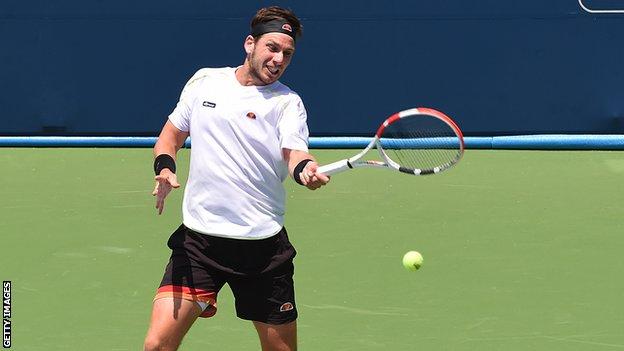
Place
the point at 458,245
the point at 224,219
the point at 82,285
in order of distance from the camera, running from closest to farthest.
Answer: the point at 224,219 → the point at 82,285 → the point at 458,245

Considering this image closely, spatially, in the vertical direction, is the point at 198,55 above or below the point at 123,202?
above

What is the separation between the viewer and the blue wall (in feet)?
46.6

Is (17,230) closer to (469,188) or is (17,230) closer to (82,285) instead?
(82,285)

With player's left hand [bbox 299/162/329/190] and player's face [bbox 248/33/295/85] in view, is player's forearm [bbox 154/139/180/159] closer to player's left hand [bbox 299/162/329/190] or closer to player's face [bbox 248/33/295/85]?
player's face [bbox 248/33/295/85]

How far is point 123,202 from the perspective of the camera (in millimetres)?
11078

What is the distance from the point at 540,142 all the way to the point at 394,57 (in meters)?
1.83

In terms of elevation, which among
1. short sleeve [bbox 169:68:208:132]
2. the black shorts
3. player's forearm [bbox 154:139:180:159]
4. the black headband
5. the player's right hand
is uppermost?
the black headband

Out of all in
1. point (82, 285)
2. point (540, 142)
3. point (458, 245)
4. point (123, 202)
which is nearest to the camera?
point (82, 285)

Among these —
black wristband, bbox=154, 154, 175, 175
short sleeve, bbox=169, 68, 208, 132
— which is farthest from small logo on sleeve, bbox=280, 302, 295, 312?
short sleeve, bbox=169, 68, 208, 132

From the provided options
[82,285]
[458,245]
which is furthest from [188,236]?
[458,245]

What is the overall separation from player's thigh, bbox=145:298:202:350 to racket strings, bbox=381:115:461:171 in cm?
144

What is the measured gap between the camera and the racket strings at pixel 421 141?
22.0 feet

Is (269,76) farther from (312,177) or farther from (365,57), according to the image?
(365,57)

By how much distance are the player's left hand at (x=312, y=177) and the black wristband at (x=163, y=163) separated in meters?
0.66
